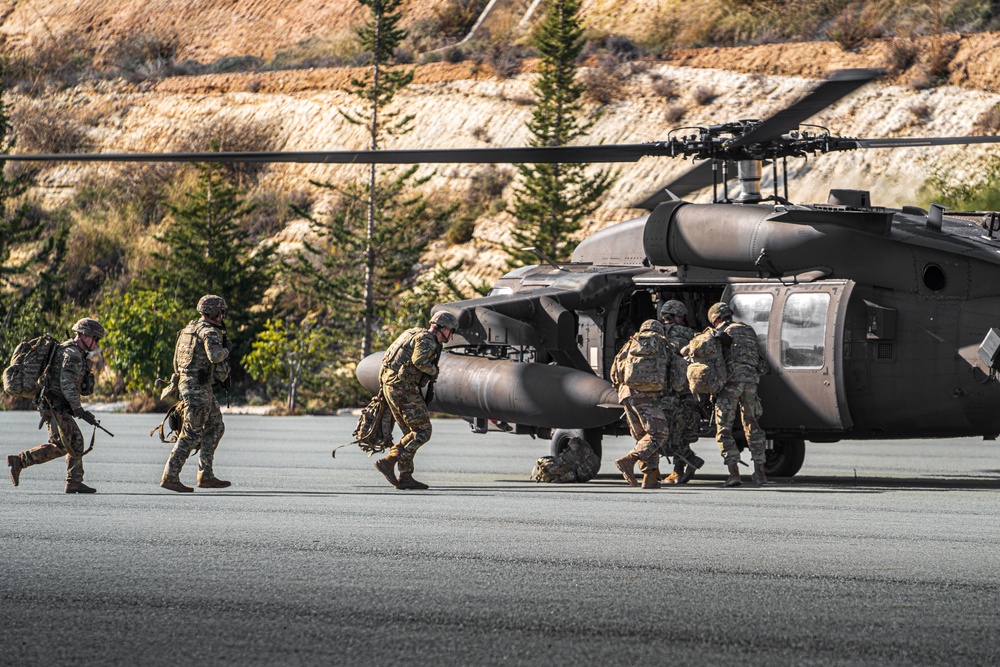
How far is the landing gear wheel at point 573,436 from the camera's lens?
14.9 meters

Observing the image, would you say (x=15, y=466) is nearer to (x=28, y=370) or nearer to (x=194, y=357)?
(x=28, y=370)

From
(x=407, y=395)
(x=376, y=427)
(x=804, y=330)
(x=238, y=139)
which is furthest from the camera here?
(x=238, y=139)

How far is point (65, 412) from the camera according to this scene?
12211 mm

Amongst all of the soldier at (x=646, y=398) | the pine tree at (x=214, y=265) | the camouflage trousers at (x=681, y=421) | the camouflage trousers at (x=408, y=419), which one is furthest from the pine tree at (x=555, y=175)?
the camouflage trousers at (x=408, y=419)

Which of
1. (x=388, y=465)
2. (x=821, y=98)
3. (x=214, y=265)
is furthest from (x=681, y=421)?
(x=214, y=265)

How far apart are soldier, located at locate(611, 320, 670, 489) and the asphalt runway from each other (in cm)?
40

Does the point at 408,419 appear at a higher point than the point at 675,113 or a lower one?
lower

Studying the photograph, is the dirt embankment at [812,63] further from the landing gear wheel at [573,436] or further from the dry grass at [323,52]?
the landing gear wheel at [573,436]

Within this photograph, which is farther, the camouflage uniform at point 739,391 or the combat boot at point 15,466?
the camouflage uniform at point 739,391

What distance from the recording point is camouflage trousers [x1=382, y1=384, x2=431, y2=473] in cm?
1279

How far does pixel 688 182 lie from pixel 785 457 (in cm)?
334

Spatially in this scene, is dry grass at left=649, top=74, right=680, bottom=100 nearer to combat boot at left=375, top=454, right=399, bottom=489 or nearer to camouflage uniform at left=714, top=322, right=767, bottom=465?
camouflage uniform at left=714, top=322, right=767, bottom=465

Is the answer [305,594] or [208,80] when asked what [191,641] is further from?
[208,80]

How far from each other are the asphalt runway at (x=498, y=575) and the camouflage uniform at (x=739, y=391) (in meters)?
0.57
